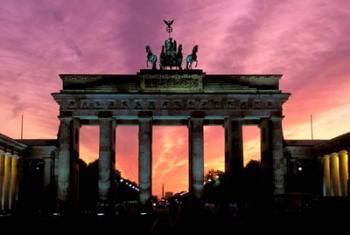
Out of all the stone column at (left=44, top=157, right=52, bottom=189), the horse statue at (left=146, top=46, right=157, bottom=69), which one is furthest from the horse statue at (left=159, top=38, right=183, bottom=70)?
the stone column at (left=44, top=157, right=52, bottom=189)

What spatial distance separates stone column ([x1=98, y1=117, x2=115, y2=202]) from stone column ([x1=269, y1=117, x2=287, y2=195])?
67.5 ft

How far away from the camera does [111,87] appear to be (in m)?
81.2

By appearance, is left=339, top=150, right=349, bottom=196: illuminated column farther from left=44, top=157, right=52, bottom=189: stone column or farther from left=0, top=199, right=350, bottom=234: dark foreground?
left=44, top=157, right=52, bottom=189: stone column

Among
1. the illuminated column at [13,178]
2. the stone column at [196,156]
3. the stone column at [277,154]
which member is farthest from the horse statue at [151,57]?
the illuminated column at [13,178]

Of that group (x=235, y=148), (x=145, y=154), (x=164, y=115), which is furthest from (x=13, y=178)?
(x=235, y=148)

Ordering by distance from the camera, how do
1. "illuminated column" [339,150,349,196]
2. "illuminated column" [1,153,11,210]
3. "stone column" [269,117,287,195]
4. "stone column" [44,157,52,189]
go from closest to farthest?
"illuminated column" [339,150,349,196] < "illuminated column" [1,153,11,210] < "stone column" [269,117,287,195] < "stone column" [44,157,52,189]

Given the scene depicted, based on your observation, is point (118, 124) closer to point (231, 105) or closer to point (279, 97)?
point (231, 105)

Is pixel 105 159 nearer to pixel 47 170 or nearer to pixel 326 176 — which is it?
pixel 47 170

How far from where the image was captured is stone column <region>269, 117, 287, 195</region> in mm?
79750

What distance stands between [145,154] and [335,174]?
24444mm

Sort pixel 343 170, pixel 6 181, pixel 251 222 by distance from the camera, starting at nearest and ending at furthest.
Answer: pixel 251 222
pixel 343 170
pixel 6 181

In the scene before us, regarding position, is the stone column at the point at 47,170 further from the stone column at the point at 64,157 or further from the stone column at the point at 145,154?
the stone column at the point at 145,154

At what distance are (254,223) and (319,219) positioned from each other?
641 cm

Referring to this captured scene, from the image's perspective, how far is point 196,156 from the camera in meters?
79.9
